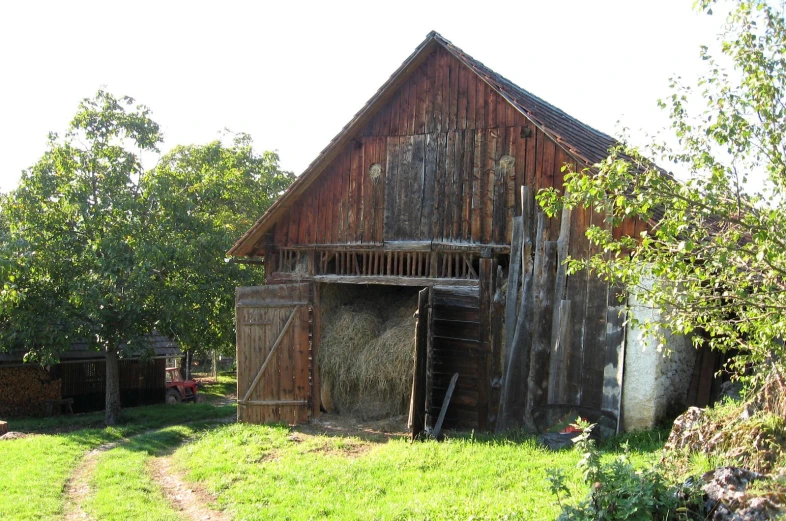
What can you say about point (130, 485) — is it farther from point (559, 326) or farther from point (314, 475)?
point (559, 326)

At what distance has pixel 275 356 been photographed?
40.2ft

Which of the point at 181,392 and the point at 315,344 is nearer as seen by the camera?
the point at 315,344

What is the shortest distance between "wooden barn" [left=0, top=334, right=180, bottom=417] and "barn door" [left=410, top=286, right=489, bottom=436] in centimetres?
991

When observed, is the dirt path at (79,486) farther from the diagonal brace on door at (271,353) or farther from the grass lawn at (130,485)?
the diagonal brace on door at (271,353)

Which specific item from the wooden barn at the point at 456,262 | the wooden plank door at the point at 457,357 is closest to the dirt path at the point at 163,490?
the wooden barn at the point at 456,262

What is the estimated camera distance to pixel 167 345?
75.0 ft

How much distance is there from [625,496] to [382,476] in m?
3.54

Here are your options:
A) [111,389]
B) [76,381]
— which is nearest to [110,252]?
[111,389]

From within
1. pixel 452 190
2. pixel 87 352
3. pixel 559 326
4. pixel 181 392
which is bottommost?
pixel 181 392

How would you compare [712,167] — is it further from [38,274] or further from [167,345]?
[167,345]

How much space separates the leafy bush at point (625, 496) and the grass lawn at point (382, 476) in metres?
0.68

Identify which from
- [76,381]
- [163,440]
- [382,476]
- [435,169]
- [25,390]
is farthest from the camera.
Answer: [76,381]

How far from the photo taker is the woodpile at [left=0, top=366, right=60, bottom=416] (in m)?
19.2

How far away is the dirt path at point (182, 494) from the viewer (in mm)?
7726
